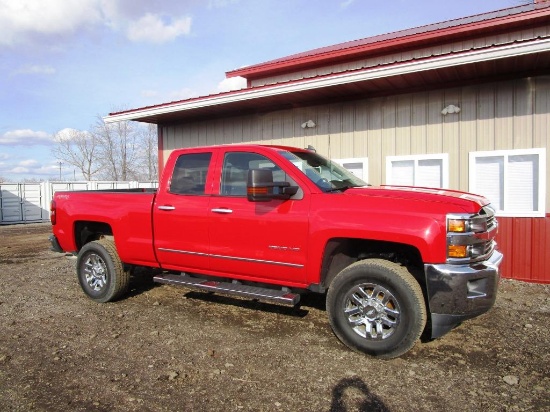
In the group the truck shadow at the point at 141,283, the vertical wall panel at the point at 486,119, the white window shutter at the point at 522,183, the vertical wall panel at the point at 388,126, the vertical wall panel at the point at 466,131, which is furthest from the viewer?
the vertical wall panel at the point at 388,126

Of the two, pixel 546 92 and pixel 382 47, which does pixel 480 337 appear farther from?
pixel 382 47

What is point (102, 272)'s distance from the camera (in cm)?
557

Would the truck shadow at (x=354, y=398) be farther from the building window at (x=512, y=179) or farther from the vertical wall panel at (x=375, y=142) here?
the vertical wall panel at (x=375, y=142)

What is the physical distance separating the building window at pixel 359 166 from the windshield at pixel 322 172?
2.83 metres

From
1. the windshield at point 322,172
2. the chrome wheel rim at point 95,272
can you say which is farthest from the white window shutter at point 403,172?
the chrome wheel rim at point 95,272

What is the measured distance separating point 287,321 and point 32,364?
2613 mm

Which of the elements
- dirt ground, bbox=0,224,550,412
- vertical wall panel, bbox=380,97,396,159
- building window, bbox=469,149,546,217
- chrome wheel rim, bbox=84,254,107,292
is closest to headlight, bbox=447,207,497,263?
dirt ground, bbox=0,224,550,412

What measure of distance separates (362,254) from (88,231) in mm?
4022

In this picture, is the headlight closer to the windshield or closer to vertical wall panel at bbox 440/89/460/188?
the windshield

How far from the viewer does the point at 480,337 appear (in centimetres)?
428

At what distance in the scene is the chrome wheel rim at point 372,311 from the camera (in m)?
3.68

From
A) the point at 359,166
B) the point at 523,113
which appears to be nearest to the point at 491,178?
the point at 523,113

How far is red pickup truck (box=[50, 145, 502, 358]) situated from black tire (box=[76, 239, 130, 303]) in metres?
0.02

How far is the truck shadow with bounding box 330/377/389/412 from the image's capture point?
2943 mm
